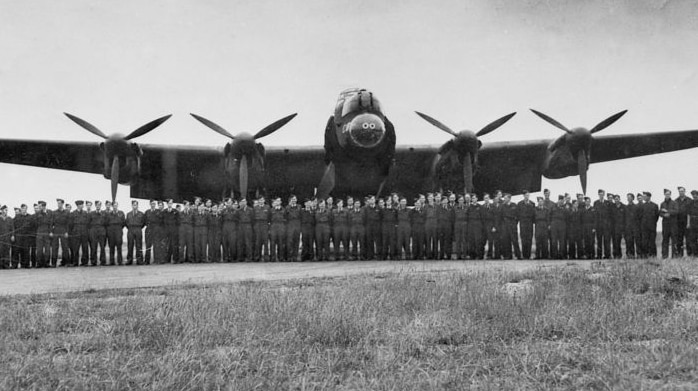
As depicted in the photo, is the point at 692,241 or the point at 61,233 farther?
the point at 61,233

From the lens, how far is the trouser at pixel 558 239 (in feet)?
53.2

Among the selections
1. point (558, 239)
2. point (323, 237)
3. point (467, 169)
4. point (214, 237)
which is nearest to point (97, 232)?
point (214, 237)

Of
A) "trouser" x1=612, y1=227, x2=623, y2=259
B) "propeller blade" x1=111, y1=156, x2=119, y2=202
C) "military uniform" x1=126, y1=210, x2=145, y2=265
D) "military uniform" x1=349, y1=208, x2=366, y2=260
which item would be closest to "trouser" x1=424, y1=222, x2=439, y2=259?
"military uniform" x1=349, y1=208, x2=366, y2=260

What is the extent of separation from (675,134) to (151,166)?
60.8 ft

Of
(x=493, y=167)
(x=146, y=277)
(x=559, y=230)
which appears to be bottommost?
(x=146, y=277)

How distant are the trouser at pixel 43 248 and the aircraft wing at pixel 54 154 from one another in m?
4.78

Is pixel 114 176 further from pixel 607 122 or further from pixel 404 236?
pixel 607 122

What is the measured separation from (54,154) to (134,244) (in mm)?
6463

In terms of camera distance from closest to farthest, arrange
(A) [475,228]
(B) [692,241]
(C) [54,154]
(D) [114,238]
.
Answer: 1. (B) [692,241]
2. (A) [475,228]
3. (D) [114,238]
4. (C) [54,154]

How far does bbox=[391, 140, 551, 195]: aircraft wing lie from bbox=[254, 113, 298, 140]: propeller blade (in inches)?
175

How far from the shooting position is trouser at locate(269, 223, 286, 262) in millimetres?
16734

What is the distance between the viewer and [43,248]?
16.3m

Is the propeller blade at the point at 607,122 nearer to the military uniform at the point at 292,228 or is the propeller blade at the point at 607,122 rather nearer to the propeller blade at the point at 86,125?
the military uniform at the point at 292,228

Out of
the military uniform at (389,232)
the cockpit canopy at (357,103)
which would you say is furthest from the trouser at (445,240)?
the cockpit canopy at (357,103)
